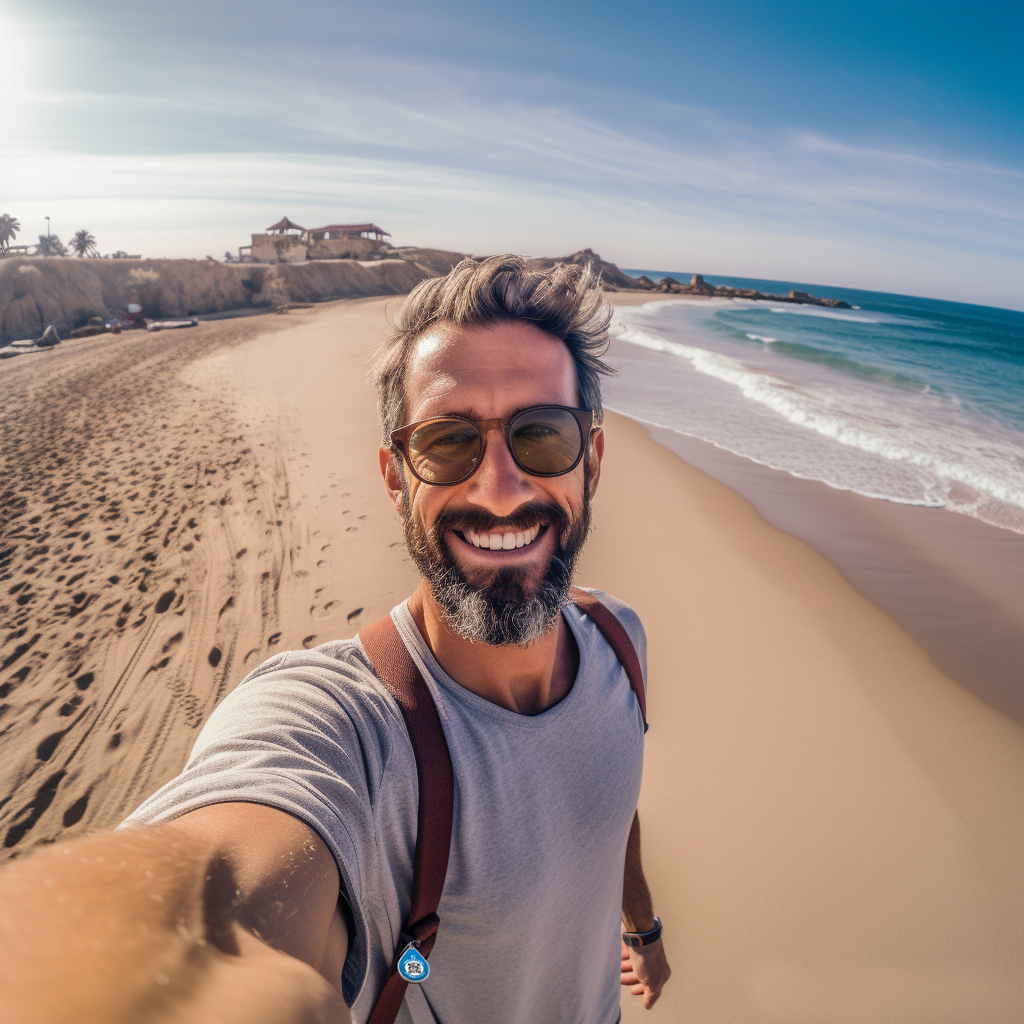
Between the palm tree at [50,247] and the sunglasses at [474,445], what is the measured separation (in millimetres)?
93999

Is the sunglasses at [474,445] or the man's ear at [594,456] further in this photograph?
the man's ear at [594,456]

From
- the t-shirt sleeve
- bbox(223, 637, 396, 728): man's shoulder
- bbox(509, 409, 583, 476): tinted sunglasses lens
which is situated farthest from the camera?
bbox(509, 409, 583, 476): tinted sunglasses lens

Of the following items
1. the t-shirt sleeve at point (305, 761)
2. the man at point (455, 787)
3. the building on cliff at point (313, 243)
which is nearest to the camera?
the man at point (455, 787)

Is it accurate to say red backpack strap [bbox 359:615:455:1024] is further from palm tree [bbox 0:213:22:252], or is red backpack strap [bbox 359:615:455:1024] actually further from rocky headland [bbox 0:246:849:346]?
palm tree [bbox 0:213:22:252]

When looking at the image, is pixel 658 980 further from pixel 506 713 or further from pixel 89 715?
pixel 89 715

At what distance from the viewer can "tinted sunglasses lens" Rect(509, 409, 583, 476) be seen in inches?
66.5

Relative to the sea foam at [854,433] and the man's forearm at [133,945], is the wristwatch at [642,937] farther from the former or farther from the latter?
the sea foam at [854,433]

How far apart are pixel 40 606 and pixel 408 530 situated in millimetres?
6071

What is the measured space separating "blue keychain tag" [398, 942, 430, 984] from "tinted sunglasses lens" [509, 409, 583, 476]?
1290 mm

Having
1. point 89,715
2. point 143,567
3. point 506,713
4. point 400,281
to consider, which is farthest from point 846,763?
point 400,281

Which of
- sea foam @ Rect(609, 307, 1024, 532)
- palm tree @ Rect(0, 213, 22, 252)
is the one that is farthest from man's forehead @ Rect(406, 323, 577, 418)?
palm tree @ Rect(0, 213, 22, 252)

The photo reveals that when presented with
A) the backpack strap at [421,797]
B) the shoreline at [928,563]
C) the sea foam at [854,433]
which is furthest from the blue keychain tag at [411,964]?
the sea foam at [854,433]

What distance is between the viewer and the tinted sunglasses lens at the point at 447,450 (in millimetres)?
1672

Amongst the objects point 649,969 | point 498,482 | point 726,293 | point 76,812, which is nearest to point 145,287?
point 76,812
